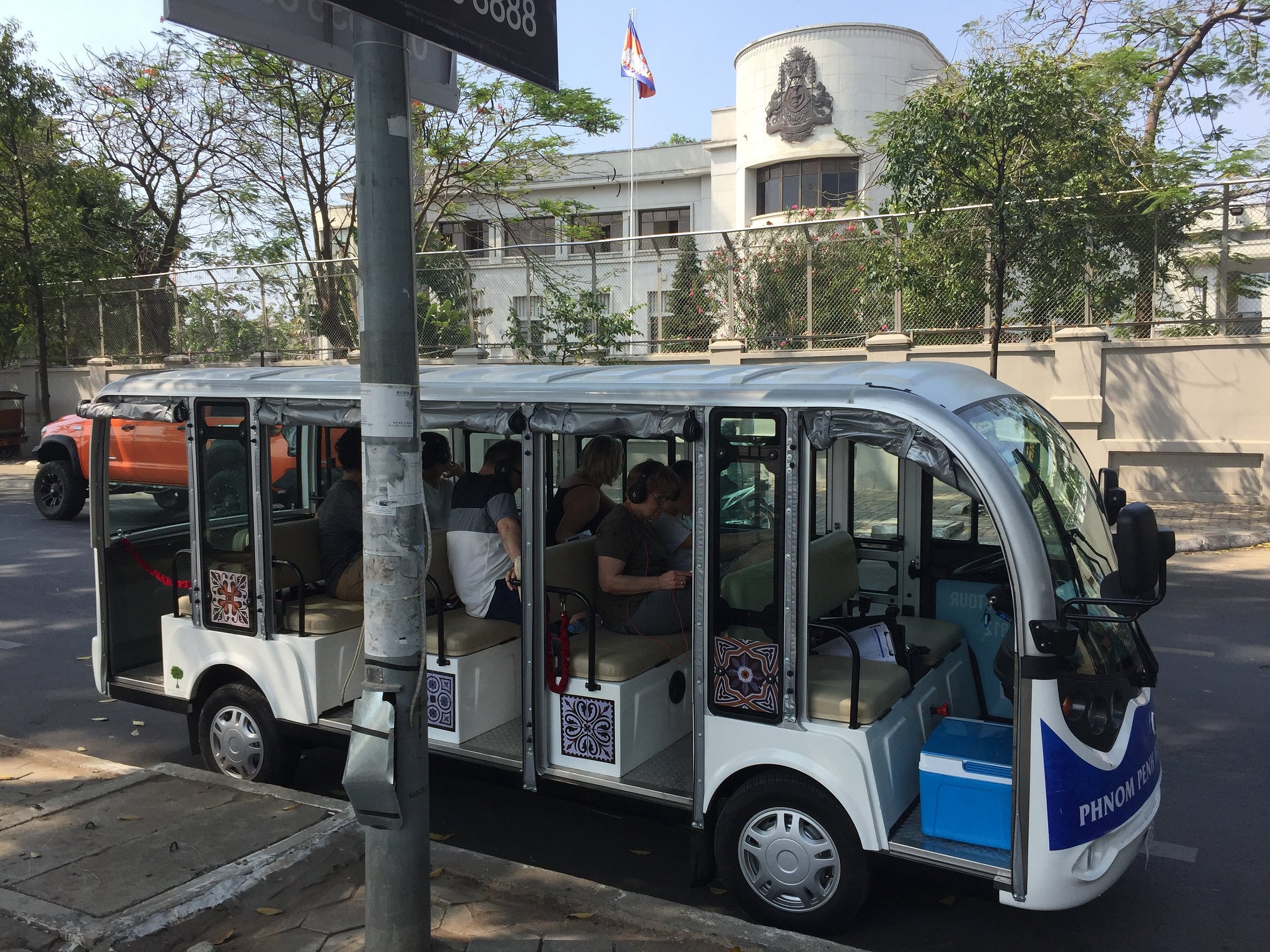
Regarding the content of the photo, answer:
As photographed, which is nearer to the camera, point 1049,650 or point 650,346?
point 1049,650

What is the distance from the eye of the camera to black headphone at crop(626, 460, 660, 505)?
208 inches

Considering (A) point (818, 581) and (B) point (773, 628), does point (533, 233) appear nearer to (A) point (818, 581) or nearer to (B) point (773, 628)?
(A) point (818, 581)

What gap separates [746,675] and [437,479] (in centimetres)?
284

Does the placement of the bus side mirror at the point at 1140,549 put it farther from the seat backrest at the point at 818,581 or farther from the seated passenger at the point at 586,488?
the seated passenger at the point at 586,488

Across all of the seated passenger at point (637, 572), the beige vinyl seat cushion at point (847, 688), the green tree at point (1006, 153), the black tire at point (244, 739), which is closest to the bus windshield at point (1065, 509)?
the beige vinyl seat cushion at point (847, 688)

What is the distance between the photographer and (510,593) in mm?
5371

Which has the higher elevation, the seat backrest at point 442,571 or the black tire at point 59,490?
the seat backrest at point 442,571

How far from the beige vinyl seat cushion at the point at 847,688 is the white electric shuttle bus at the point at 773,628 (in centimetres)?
1

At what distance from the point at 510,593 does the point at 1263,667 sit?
574 centimetres

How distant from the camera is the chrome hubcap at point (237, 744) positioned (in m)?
5.63

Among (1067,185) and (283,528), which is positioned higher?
(1067,185)

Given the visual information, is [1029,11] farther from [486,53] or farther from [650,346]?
[486,53]

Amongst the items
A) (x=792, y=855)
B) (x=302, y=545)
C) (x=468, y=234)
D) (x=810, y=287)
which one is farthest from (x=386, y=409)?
(x=468, y=234)

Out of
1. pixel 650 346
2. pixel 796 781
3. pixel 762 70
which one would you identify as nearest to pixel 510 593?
pixel 796 781
